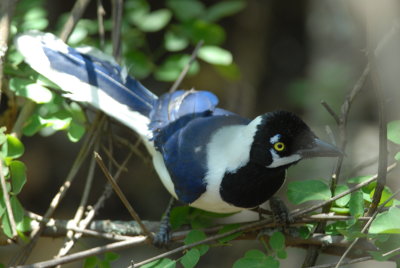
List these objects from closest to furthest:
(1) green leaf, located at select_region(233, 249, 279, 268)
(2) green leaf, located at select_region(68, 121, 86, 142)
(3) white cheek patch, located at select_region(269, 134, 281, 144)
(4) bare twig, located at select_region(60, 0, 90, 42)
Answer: (1) green leaf, located at select_region(233, 249, 279, 268), (3) white cheek patch, located at select_region(269, 134, 281, 144), (2) green leaf, located at select_region(68, 121, 86, 142), (4) bare twig, located at select_region(60, 0, 90, 42)

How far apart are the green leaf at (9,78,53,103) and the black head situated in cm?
94

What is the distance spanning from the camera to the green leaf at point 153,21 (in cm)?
349

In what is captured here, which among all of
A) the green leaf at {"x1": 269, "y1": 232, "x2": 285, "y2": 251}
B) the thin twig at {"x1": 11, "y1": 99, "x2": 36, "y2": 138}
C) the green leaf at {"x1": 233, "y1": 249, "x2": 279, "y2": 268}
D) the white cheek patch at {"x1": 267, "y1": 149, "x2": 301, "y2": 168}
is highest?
the thin twig at {"x1": 11, "y1": 99, "x2": 36, "y2": 138}

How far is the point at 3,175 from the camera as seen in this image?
2273mm

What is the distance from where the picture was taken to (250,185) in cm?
266

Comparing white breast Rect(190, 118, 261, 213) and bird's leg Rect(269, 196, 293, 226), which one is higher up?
white breast Rect(190, 118, 261, 213)

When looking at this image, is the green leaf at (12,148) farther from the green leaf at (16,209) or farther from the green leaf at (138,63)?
the green leaf at (138,63)

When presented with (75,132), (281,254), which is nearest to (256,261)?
(281,254)

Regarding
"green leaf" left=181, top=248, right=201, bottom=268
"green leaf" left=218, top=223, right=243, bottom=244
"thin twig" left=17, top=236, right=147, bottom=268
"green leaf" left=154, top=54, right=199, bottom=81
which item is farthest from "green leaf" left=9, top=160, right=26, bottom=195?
"green leaf" left=154, top=54, right=199, bottom=81

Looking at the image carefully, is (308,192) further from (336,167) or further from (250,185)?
(250,185)

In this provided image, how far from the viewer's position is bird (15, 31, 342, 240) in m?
2.61

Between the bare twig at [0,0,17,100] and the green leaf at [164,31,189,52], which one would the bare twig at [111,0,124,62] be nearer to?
the green leaf at [164,31,189,52]

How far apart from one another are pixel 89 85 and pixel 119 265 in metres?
2.28

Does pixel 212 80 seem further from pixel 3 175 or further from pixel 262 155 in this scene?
pixel 3 175
